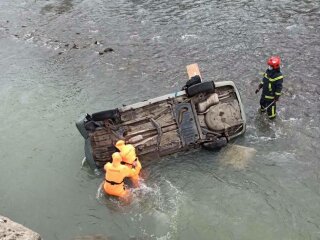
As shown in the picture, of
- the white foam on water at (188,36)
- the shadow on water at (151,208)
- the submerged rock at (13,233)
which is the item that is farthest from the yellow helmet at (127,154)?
the white foam on water at (188,36)

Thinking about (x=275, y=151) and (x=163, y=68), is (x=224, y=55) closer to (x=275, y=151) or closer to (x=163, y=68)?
(x=163, y=68)

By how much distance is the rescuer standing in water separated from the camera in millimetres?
12062

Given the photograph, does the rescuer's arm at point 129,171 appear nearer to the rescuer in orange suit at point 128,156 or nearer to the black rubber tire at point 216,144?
the rescuer in orange suit at point 128,156

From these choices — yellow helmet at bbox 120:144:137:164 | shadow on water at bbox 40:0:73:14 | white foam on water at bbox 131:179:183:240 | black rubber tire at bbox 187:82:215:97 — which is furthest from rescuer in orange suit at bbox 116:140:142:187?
shadow on water at bbox 40:0:73:14

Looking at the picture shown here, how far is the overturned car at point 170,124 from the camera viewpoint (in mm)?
11320

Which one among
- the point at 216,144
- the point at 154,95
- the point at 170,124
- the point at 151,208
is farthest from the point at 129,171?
the point at 154,95

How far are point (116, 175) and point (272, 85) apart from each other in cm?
557

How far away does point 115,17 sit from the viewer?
77.2 ft

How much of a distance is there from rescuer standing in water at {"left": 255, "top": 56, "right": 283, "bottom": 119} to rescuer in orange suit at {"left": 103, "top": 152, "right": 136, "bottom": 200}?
495cm


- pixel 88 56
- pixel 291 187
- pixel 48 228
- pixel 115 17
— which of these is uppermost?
pixel 115 17

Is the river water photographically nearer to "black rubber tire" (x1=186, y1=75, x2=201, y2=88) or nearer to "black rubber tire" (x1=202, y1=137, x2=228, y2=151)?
"black rubber tire" (x1=202, y1=137, x2=228, y2=151)

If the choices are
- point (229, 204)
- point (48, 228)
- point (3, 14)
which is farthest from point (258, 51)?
point (3, 14)

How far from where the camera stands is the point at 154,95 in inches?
606

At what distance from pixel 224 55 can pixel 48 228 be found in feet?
34.5
